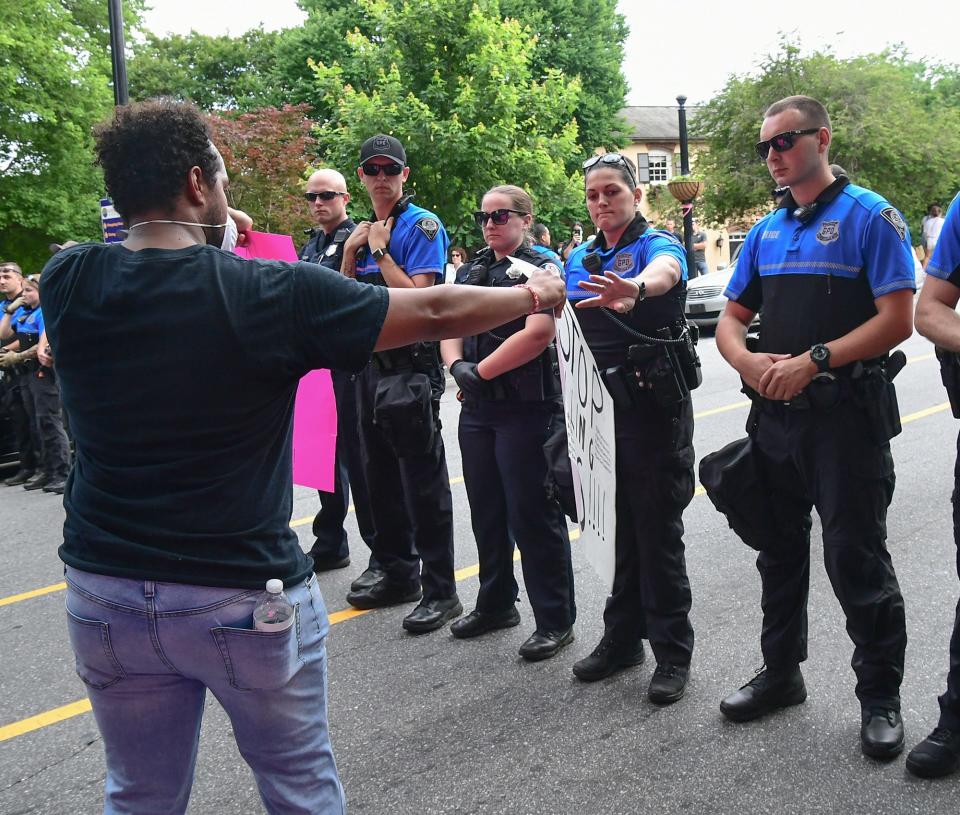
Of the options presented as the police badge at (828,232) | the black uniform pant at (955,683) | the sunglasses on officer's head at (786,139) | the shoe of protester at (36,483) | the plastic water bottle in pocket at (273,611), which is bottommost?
the shoe of protester at (36,483)

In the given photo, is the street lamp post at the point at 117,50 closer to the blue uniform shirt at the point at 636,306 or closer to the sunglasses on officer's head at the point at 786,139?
the blue uniform shirt at the point at 636,306

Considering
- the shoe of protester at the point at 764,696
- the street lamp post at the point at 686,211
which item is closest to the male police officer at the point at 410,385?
the shoe of protester at the point at 764,696

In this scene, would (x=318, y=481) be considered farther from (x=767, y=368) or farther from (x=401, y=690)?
(x=767, y=368)

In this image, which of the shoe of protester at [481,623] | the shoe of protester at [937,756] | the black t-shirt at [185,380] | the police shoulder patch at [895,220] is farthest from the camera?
the shoe of protester at [481,623]

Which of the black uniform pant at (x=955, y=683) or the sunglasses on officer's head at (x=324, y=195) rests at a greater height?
the sunglasses on officer's head at (x=324, y=195)

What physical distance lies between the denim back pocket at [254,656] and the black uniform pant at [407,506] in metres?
2.71

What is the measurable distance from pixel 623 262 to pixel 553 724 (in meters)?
1.73

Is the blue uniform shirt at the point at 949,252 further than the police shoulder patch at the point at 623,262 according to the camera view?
No

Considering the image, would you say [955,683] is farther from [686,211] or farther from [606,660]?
[686,211]

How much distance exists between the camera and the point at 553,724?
3.58m

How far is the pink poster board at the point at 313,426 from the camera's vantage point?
188 inches

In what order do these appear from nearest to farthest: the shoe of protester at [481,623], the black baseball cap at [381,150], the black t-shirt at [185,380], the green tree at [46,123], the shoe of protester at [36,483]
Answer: the black t-shirt at [185,380] < the shoe of protester at [481,623] < the black baseball cap at [381,150] < the shoe of protester at [36,483] < the green tree at [46,123]

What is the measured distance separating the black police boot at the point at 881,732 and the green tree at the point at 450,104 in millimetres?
17456

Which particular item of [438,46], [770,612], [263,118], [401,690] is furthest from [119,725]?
[438,46]
